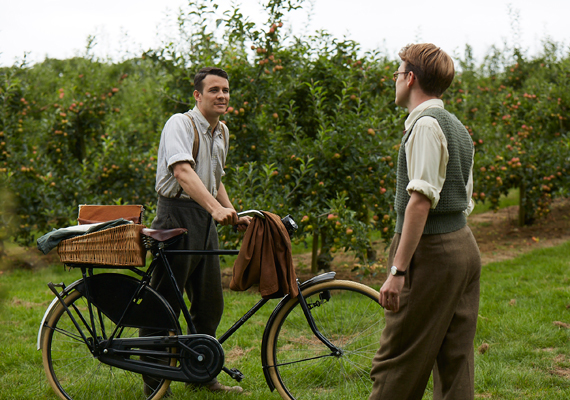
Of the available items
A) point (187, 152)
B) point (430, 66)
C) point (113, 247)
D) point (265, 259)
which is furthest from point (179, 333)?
point (430, 66)

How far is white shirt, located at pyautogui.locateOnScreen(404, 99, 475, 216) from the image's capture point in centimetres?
→ 214

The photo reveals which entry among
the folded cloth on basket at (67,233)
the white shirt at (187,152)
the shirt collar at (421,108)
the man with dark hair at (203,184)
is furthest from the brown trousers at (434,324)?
the folded cloth on basket at (67,233)

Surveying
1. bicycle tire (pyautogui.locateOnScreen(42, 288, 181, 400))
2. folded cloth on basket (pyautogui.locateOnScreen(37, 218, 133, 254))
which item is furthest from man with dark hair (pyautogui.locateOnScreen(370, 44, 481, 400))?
folded cloth on basket (pyautogui.locateOnScreen(37, 218, 133, 254))

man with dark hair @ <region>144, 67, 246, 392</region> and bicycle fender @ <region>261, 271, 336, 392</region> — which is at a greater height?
man with dark hair @ <region>144, 67, 246, 392</region>

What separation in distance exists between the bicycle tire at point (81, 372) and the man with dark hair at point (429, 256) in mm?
1472

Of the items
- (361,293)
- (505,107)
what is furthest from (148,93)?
(361,293)

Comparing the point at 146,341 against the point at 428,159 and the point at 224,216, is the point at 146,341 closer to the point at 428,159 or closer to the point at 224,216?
the point at 224,216

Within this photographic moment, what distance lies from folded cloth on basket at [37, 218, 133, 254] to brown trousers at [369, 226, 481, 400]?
1656mm

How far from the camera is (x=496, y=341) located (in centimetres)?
428

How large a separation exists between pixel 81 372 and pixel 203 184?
1780 mm

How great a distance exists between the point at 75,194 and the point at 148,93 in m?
4.66

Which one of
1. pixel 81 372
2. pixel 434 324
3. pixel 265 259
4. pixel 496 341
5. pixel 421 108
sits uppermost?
pixel 421 108

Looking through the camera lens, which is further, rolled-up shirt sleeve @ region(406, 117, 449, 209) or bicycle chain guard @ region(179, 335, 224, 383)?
bicycle chain guard @ region(179, 335, 224, 383)

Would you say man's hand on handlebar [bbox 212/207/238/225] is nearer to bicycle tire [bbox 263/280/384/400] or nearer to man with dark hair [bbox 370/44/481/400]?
bicycle tire [bbox 263/280/384/400]
